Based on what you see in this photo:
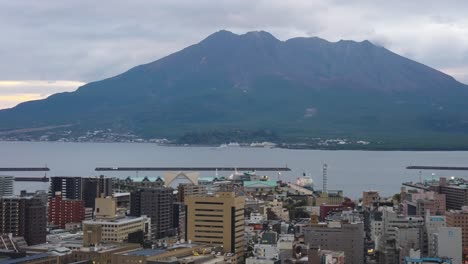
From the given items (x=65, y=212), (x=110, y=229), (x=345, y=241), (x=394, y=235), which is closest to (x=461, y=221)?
(x=394, y=235)

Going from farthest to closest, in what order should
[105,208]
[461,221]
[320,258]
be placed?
A: [105,208] < [461,221] < [320,258]

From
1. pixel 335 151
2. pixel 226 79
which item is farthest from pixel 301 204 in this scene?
pixel 226 79

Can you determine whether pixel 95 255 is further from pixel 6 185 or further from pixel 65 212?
pixel 6 185

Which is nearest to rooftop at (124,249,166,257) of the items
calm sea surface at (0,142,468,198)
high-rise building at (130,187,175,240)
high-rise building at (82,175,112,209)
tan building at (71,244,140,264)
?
tan building at (71,244,140,264)

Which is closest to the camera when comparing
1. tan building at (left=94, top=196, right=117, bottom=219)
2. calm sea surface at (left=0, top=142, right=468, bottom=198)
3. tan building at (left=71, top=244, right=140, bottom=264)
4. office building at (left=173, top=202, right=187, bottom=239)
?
tan building at (left=71, top=244, right=140, bottom=264)

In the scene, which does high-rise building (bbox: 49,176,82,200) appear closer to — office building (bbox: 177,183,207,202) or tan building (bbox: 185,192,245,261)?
office building (bbox: 177,183,207,202)
